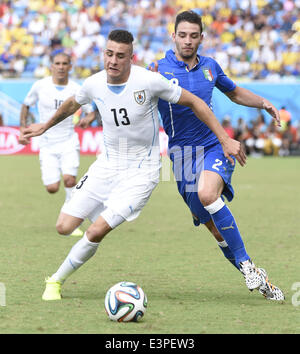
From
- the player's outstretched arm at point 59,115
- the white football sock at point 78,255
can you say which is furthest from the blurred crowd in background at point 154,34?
the white football sock at point 78,255

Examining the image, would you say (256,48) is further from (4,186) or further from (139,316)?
(139,316)

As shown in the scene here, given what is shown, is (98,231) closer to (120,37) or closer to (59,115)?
(59,115)

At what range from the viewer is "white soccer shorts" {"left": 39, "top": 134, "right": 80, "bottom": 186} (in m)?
11.9

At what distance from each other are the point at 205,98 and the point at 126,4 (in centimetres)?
2609

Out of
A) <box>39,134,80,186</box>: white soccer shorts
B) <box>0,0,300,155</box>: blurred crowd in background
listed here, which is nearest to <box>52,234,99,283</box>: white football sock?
<box>39,134,80,186</box>: white soccer shorts

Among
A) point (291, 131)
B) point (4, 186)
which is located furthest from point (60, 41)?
point (4, 186)

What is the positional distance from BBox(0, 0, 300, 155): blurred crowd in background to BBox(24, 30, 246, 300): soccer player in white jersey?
2202 cm

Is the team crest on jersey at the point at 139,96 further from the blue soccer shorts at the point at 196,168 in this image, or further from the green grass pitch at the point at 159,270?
the green grass pitch at the point at 159,270

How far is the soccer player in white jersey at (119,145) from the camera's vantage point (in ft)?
22.0

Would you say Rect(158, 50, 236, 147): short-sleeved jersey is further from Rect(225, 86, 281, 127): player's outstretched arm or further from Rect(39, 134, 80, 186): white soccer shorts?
Rect(39, 134, 80, 186): white soccer shorts

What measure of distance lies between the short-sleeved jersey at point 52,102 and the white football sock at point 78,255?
211 inches

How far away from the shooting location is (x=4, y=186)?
59.5ft

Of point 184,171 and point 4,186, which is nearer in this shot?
point 184,171
